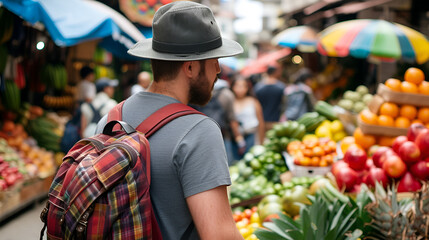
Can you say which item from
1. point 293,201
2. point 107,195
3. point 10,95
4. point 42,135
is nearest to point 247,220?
point 293,201

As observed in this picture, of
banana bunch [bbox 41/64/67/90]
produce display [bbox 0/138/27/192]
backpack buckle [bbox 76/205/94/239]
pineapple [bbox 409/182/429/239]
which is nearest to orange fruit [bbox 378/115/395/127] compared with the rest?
pineapple [bbox 409/182/429/239]

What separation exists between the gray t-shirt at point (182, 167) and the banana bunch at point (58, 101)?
10435 millimetres

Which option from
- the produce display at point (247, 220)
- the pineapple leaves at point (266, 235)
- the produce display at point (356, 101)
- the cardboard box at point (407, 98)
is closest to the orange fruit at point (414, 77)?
the cardboard box at point (407, 98)

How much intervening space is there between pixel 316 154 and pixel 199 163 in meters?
3.63

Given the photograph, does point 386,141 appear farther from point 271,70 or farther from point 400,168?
point 271,70

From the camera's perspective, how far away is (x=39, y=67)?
1027 cm

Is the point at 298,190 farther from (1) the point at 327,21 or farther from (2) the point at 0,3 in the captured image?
(1) the point at 327,21

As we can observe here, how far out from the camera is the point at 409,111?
462 centimetres

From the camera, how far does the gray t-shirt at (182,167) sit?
1739 millimetres

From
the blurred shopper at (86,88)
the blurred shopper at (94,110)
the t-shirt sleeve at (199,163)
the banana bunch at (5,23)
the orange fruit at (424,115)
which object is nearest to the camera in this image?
the t-shirt sleeve at (199,163)

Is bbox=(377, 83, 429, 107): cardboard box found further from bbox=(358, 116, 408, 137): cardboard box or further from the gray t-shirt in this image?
the gray t-shirt

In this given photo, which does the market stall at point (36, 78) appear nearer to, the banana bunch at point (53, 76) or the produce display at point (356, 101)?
the banana bunch at point (53, 76)

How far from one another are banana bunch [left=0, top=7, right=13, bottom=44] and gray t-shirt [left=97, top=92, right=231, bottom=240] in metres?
6.25

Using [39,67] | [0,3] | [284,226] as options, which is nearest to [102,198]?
[284,226]
